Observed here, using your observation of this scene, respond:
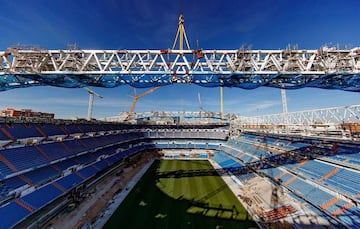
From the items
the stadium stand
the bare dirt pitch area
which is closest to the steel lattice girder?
the stadium stand

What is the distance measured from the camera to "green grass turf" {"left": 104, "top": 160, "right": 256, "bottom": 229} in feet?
46.8

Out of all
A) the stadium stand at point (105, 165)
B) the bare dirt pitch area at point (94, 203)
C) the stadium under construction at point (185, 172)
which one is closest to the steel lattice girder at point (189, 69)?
the stadium under construction at point (185, 172)

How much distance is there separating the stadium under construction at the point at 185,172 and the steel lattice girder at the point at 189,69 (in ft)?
0.18

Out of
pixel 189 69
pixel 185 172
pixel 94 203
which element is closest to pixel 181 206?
pixel 94 203

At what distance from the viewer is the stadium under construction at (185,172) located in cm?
903

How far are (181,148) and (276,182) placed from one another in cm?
2820

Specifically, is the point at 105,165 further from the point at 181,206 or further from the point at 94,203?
the point at 181,206

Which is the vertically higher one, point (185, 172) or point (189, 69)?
point (189, 69)

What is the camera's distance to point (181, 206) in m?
17.2

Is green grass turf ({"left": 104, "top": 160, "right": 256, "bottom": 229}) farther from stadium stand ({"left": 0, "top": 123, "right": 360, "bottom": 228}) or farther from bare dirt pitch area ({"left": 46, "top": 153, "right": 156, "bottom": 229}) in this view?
stadium stand ({"left": 0, "top": 123, "right": 360, "bottom": 228})

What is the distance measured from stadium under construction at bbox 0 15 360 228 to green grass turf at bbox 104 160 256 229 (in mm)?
1414

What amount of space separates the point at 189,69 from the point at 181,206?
1459cm

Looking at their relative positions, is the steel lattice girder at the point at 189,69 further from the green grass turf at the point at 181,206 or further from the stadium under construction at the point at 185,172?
the green grass turf at the point at 181,206

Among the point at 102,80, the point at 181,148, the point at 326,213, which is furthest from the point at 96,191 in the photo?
the point at 181,148
